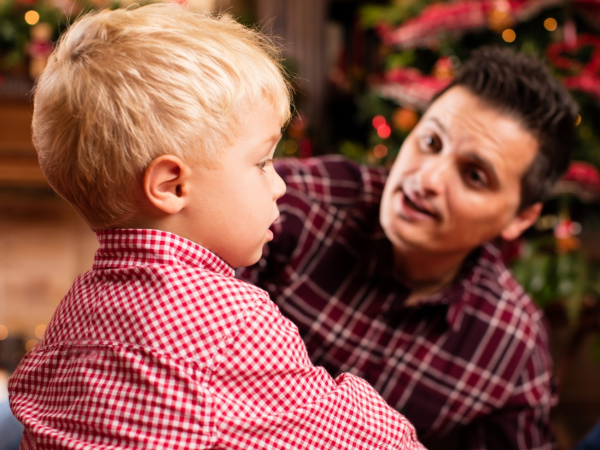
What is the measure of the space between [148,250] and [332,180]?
74cm

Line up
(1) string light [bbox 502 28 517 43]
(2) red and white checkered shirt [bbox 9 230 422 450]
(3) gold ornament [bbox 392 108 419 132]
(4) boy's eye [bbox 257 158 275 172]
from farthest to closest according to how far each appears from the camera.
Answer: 1. (3) gold ornament [bbox 392 108 419 132]
2. (1) string light [bbox 502 28 517 43]
3. (4) boy's eye [bbox 257 158 275 172]
4. (2) red and white checkered shirt [bbox 9 230 422 450]

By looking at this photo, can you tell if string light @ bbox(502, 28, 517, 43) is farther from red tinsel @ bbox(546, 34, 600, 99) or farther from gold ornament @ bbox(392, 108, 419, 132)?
gold ornament @ bbox(392, 108, 419, 132)

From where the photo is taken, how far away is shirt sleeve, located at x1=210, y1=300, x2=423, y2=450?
0.59 m

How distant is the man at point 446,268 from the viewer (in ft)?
3.63

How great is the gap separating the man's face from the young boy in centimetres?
47

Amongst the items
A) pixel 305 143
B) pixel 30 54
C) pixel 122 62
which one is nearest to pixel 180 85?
pixel 122 62

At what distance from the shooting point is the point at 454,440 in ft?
4.20

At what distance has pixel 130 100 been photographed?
0.60 metres

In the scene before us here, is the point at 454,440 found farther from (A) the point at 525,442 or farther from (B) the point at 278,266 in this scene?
(B) the point at 278,266

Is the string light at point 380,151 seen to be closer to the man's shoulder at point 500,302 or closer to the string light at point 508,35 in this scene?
the string light at point 508,35

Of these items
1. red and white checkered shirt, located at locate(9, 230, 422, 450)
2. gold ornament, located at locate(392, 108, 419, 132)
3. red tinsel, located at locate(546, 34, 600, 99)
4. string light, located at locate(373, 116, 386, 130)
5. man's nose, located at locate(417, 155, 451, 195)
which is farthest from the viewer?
string light, located at locate(373, 116, 386, 130)

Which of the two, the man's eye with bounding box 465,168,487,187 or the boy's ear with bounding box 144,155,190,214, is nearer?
the boy's ear with bounding box 144,155,190,214

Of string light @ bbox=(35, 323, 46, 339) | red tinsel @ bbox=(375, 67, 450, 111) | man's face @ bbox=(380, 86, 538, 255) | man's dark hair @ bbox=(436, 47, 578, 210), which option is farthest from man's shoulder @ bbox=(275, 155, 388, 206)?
string light @ bbox=(35, 323, 46, 339)

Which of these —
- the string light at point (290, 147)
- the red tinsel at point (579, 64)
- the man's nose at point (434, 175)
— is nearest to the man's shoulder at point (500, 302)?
the man's nose at point (434, 175)
